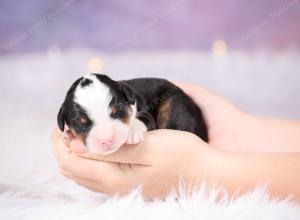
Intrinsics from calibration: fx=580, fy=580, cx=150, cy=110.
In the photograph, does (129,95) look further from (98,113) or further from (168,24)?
(168,24)

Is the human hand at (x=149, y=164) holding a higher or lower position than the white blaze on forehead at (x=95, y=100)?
lower

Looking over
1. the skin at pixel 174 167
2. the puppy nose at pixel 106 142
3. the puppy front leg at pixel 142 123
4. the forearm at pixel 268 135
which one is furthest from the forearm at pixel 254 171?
the forearm at pixel 268 135

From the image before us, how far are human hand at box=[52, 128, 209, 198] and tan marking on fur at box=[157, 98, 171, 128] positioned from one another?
0.41 m

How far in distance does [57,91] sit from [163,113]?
1.17 metres

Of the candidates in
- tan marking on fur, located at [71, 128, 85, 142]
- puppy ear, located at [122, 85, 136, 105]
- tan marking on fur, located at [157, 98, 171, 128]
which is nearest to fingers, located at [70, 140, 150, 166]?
tan marking on fur, located at [71, 128, 85, 142]

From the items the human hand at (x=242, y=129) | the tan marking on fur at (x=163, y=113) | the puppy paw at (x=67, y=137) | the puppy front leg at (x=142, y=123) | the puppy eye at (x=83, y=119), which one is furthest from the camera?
the human hand at (x=242, y=129)

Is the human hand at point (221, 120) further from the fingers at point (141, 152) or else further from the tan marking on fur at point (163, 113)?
the fingers at point (141, 152)

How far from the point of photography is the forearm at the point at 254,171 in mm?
2229

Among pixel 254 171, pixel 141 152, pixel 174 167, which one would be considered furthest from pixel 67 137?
pixel 254 171

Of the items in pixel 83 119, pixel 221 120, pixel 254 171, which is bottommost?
pixel 254 171

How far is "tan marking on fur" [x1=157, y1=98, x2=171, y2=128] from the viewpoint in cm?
270

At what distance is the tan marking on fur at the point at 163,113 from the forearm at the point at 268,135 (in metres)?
0.41

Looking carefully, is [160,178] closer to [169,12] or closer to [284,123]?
[284,123]

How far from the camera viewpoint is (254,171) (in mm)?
2258
